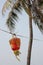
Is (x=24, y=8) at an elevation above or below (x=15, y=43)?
above

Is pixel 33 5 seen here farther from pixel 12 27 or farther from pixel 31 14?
pixel 12 27

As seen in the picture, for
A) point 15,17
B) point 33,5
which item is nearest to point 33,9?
point 33,5

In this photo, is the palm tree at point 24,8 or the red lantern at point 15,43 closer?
the red lantern at point 15,43

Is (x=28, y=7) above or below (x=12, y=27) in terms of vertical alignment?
above

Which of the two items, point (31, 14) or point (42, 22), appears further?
point (42, 22)

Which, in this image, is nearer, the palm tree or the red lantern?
the red lantern

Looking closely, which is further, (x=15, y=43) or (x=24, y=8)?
(x=24, y=8)

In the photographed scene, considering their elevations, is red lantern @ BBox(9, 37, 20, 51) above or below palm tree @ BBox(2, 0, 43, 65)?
below

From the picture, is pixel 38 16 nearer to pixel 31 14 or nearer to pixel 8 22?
pixel 31 14

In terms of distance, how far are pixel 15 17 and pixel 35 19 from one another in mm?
724

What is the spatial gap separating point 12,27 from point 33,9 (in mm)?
918

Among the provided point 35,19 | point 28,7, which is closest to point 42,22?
point 35,19

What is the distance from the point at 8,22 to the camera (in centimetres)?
884

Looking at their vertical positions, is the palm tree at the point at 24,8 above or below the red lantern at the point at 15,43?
above
